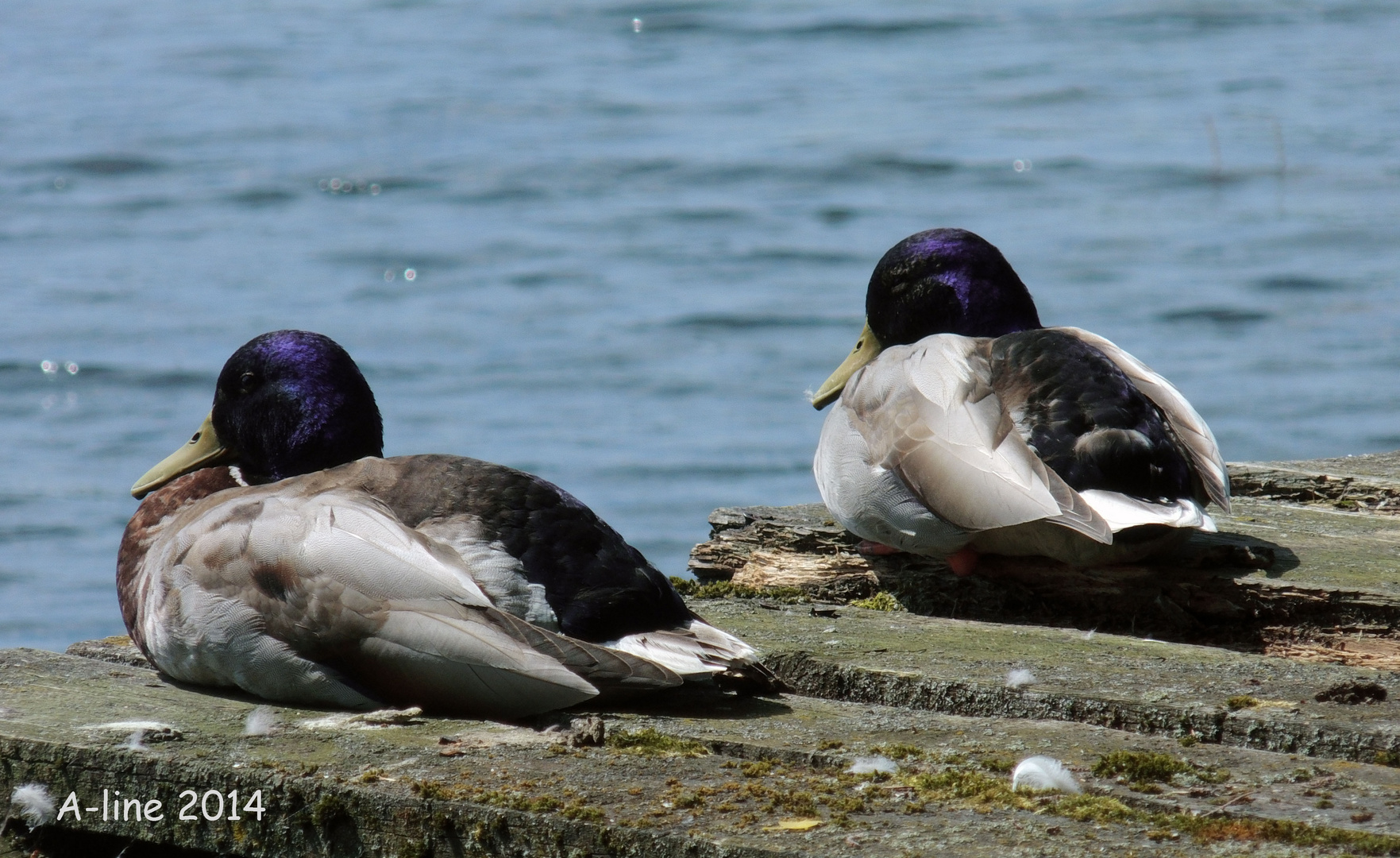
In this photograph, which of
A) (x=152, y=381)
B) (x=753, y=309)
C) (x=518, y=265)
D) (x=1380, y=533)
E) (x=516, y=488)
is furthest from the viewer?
(x=518, y=265)

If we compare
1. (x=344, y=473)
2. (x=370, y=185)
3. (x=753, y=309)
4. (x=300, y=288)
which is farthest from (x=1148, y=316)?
(x=344, y=473)

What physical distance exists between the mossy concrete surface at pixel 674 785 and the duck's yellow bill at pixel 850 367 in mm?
2331

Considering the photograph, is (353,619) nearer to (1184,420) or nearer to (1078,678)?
(1078,678)

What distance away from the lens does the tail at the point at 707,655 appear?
2920 mm

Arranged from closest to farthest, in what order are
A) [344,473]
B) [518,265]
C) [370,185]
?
[344,473] < [518,265] < [370,185]

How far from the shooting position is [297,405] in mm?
4000

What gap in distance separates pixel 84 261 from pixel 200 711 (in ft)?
36.8

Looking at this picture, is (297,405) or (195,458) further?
(195,458)

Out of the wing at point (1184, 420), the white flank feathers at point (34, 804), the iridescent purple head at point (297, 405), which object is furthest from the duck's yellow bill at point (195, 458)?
the wing at point (1184, 420)

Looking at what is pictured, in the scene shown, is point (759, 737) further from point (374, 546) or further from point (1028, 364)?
point (1028, 364)

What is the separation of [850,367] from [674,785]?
3020 mm

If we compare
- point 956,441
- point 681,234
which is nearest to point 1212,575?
point 956,441

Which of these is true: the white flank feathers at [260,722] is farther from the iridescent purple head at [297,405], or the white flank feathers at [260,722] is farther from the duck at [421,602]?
the iridescent purple head at [297,405]

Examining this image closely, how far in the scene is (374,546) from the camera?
3.05 meters
